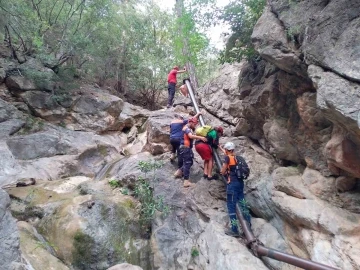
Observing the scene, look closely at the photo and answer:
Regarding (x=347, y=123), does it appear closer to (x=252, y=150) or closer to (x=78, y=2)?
(x=252, y=150)

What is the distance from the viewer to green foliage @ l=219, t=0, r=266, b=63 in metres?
9.20

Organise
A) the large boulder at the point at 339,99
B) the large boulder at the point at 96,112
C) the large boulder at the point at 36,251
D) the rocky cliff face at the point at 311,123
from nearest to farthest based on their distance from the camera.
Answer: the large boulder at the point at 339,99 < the rocky cliff face at the point at 311,123 < the large boulder at the point at 36,251 < the large boulder at the point at 96,112

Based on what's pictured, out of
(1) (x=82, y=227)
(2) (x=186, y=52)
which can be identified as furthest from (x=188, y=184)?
(2) (x=186, y=52)

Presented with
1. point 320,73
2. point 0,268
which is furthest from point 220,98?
point 0,268

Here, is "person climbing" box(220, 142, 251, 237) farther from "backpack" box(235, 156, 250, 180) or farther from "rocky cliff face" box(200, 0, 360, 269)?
"rocky cliff face" box(200, 0, 360, 269)

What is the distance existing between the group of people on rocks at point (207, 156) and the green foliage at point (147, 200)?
3.13 feet

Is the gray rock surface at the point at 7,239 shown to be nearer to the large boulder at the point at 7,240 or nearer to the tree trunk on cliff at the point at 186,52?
the large boulder at the point at 7,240

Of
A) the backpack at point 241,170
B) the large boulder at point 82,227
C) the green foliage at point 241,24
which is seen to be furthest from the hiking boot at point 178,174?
the green foliage at point 241,24

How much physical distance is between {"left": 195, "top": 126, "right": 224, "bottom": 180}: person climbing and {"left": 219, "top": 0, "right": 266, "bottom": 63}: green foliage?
8.63ft

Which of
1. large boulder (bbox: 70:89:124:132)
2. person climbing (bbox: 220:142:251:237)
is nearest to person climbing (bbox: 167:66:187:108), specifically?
large boulder (bbox: 70:89:124:132)

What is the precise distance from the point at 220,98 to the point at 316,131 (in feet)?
23.3

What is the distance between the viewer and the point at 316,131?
285 inches

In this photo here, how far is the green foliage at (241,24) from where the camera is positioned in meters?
9.20

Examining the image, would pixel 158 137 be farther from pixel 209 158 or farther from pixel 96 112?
pixel 96 112
